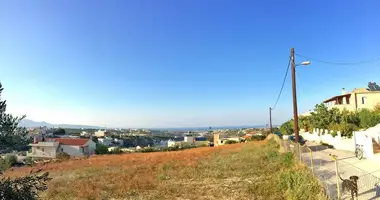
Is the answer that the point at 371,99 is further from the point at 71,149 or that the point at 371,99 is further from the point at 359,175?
the point at 71,149

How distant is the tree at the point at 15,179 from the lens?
502cm

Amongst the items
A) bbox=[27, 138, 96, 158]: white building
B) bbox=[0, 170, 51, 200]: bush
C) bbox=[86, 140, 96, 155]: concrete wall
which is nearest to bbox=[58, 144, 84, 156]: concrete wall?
bbox=[27, 138, 96, 158]: white building

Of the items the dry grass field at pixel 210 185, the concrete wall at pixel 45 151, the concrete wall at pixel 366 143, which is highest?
the concrete wall at pixel 366 143

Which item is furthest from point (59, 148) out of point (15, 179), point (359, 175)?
point (15, 179)

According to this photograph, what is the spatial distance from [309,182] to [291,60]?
1145cm

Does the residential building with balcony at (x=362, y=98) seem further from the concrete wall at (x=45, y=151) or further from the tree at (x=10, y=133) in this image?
the concrete wall at (x=45, y=151)

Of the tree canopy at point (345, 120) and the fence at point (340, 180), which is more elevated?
the tree canopy at point (345, 120)

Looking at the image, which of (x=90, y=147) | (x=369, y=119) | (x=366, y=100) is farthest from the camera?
(x=90, y=147)

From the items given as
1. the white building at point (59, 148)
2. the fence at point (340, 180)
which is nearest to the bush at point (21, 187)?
the fence at point (340, 180)

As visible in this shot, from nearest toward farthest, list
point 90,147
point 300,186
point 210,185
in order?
point 300,186 → point 210,185 → point 90,147

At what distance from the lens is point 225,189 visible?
43.0 feet

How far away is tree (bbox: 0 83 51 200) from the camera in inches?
198

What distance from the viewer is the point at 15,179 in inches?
208

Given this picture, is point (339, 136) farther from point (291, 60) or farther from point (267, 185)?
point (267, 185)
